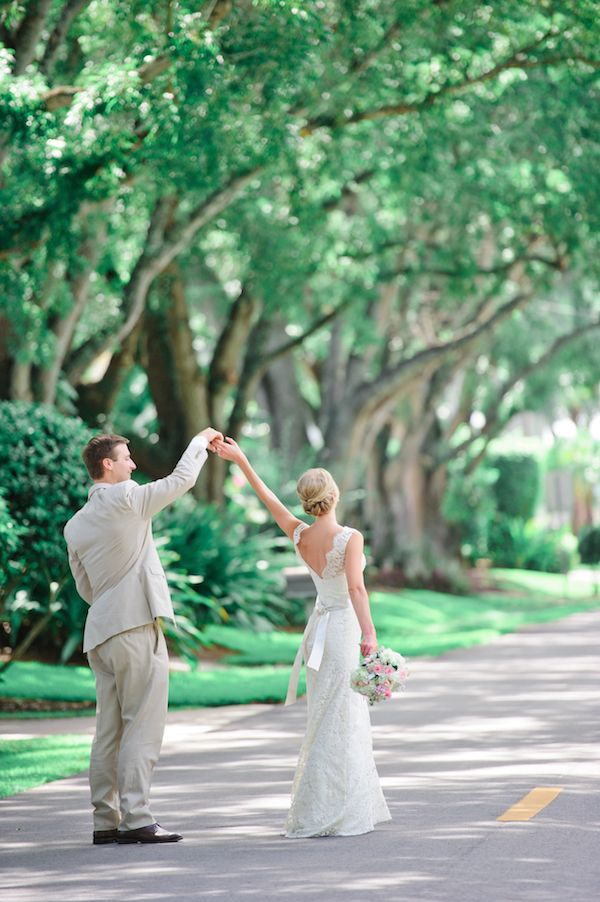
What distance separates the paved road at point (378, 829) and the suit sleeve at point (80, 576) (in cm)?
129

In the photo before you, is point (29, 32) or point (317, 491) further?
point (29, 32)

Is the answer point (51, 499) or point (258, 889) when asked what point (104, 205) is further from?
point (258, 889)

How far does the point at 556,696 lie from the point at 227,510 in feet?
37.4

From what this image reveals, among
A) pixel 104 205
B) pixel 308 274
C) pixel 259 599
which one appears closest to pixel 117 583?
pixel 104 205

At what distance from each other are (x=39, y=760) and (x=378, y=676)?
425 cm

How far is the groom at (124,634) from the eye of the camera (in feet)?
28.0

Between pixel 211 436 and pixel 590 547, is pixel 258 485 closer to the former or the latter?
pixel 211 436

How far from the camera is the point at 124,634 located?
8656 mm

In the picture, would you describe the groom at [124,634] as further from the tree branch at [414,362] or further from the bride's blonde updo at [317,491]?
the tree branch at [414,362]

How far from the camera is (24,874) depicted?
311 inches

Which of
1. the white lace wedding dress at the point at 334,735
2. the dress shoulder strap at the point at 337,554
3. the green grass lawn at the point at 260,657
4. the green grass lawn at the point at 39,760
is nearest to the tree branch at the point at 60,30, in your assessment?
the green grass lawn at the point at 260,657

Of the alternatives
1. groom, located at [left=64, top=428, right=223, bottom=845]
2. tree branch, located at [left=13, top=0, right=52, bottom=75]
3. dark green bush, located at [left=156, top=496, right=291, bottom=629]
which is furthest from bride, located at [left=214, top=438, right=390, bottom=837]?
dark green bush, located at [left=156, top=496, right=291, bottom=629]

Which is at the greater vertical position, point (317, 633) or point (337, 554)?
point (337, 554)

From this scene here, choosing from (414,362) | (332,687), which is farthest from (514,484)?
(332,687)
